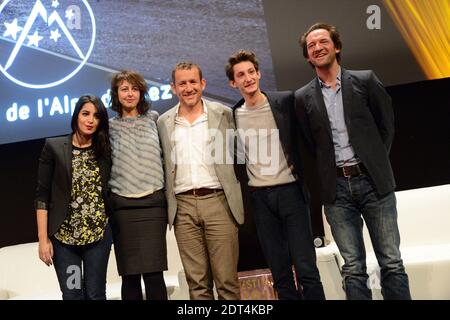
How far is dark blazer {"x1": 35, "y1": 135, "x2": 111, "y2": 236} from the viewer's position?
279 cm

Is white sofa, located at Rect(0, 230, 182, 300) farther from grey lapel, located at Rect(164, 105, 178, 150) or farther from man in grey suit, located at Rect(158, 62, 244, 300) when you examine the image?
grey lapel, located at Rect(164, 105, 178, 150)

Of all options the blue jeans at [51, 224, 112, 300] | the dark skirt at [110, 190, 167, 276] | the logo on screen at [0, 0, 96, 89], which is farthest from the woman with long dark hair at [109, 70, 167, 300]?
the logo on screen at [0, 0, 96, 89]

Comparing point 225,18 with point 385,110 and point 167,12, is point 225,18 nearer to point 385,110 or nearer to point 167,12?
point 167,12

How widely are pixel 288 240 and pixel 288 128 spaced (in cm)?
58

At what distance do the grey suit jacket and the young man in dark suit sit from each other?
82 millimetres

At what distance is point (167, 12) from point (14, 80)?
1.34 meters

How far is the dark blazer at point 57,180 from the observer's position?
9.16 ft

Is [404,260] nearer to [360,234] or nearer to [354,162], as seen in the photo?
[360,234]

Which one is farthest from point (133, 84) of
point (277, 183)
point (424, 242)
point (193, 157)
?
point (424, 242)

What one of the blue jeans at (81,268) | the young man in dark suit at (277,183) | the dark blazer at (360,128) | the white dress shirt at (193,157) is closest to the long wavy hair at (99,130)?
the white dress shirt at (193,157)

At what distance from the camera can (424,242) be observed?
12.3 feet

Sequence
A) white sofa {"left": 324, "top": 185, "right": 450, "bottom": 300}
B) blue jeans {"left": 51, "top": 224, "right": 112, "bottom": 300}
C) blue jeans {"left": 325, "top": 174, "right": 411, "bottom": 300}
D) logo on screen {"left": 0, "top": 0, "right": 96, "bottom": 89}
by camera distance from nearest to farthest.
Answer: blue jeans {"left": 325, "top": 174, "right": 411, "bottom": 300} < blue jeans {"left": 51, "top": 224, "right": 112, "bottom": 300} < white sofa {"left": 324, "top": 185, "right": 450, "bottom": 300} < logo on screen {"left": 0, "top": 0, "right": 96, "bottom": 89}

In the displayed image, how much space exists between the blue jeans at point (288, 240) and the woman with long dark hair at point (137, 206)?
53 centimetres

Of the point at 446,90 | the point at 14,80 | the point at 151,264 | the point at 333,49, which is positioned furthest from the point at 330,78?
the point at 14,80
